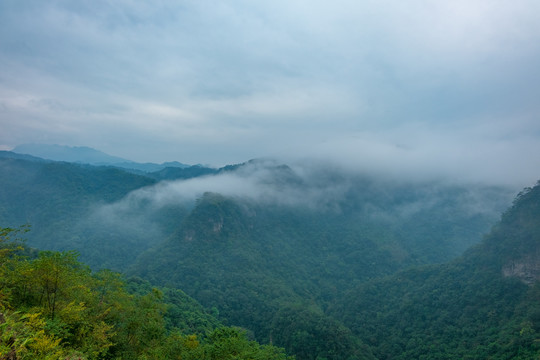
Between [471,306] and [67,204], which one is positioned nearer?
[471,306]

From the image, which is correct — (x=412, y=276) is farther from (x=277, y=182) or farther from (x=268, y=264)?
(x=277, y=182)

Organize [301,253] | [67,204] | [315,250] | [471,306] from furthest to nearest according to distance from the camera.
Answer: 1. [67,204]
2. [315,250]
3. [301,253]
4. [471,306]

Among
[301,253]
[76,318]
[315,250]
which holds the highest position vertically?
[76,318]

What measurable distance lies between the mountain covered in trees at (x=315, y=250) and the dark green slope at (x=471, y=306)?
0.30m

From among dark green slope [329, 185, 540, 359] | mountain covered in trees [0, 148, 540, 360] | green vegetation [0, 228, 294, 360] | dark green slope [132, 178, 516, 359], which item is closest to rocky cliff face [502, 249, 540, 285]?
dark green slope [329, 185, 540, 359]

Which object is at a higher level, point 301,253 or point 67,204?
point 67,204

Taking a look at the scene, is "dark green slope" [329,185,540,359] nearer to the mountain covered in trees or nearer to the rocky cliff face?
the rocky cliff face

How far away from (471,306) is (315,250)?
80.5m

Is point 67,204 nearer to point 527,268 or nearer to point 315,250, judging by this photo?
point 315,250

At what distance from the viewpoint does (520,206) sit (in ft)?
222

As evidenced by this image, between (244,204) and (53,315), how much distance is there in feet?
403

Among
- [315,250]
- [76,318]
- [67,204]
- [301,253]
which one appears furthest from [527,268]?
[67,204]

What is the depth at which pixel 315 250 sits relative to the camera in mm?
135625

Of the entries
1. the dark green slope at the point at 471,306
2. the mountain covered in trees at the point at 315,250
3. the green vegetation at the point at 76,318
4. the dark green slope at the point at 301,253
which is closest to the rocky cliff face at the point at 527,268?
the dark green slope at the point at 471,306
